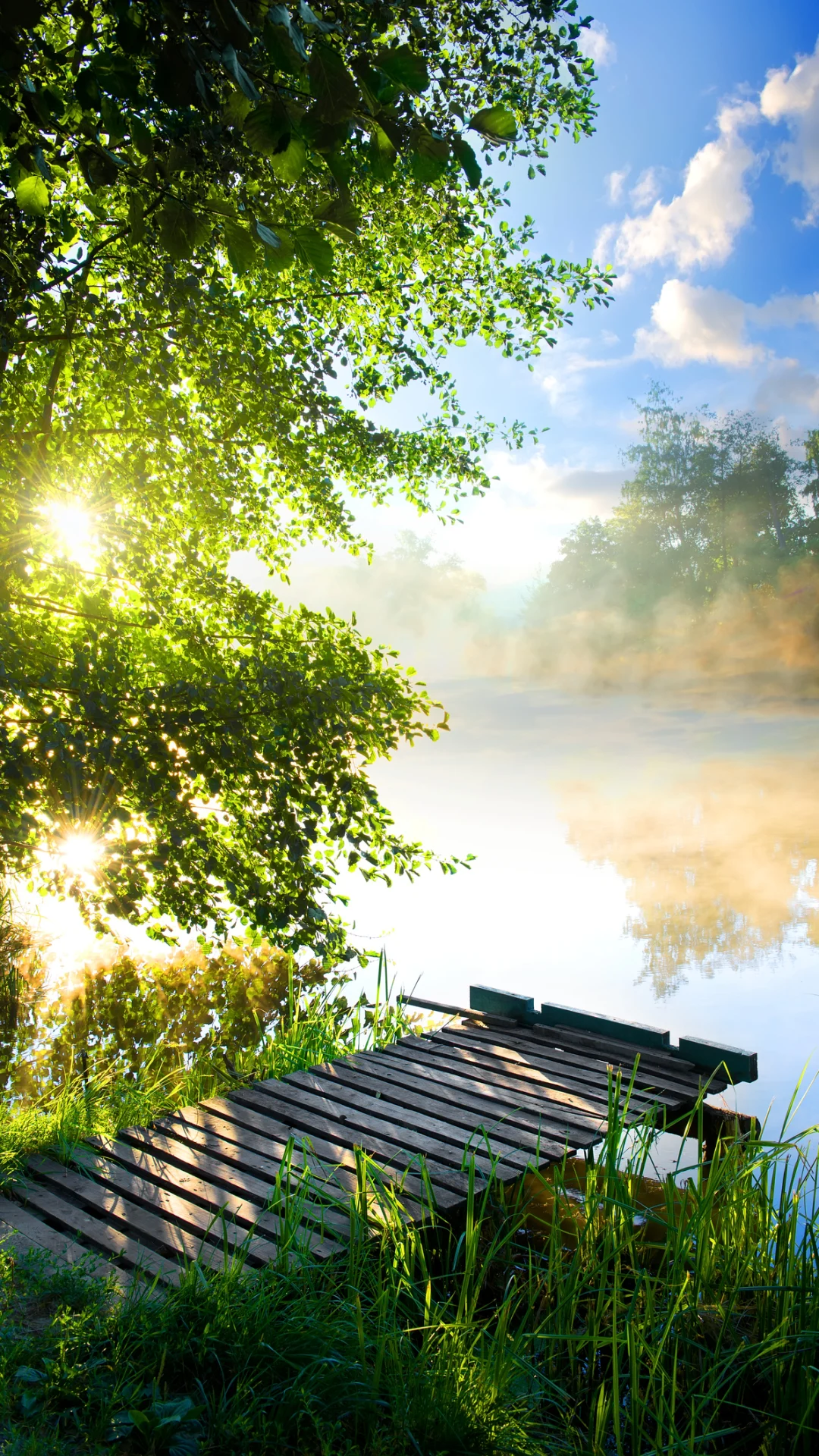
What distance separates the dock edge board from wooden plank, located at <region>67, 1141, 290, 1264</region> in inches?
86.7

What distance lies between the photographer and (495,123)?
1631mm

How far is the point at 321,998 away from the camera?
5633 millimetres

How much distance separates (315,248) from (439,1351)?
248 centimetres

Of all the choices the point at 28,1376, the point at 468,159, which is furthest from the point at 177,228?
the point at 28,1376

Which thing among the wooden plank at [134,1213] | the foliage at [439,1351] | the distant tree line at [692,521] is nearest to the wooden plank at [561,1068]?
the foliage at [439,1351]

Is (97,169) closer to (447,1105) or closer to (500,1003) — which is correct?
(447,1105)

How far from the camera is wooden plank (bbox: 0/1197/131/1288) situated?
2650mm

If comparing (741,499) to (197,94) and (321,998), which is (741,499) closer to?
(321,998)

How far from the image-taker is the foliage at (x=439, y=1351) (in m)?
2.07

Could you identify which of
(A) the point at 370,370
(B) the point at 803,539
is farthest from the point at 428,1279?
(B) the point at 803,539

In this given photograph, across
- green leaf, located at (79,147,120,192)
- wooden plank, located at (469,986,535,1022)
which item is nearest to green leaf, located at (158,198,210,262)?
green leaf, located at (79,147,120,192)

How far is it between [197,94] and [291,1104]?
3.64m

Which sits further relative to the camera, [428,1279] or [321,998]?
[321,998]

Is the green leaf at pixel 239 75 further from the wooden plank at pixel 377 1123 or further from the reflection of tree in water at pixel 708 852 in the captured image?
the reflection of tree in water at pixel 708 852
